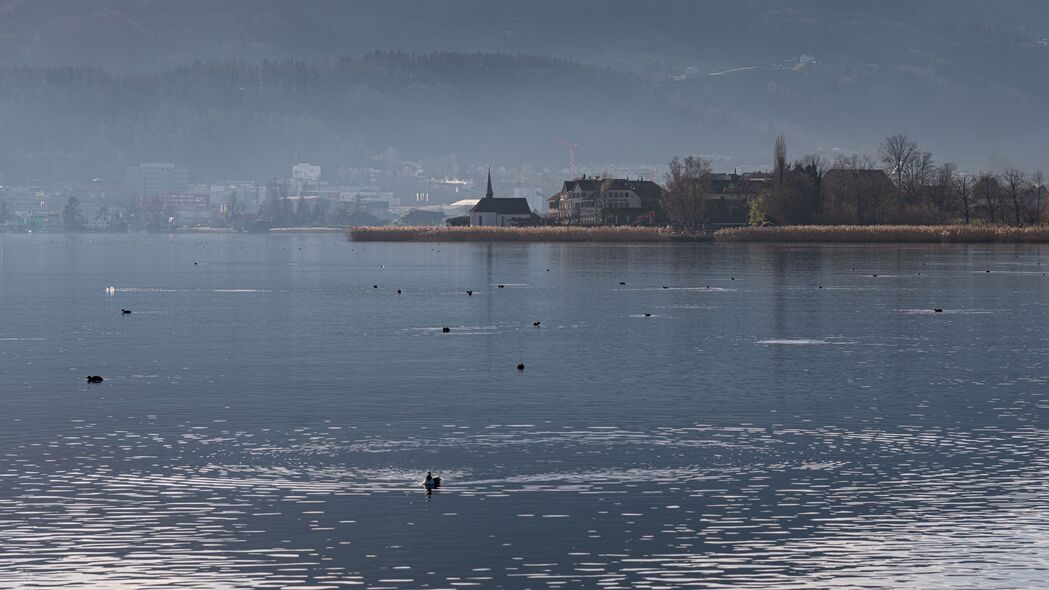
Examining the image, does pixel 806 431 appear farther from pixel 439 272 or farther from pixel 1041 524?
pixel 439 272

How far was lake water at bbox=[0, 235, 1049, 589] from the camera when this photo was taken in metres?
27.5

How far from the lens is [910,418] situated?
147ft

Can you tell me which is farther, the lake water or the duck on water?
the duck on water

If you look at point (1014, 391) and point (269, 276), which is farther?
point (269, 276)

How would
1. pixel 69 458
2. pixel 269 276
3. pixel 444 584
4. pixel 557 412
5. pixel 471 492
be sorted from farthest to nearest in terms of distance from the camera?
pixel 269 276 → pixel 557 412 → pixel 69 458 → pixel 471 492 → pixel 444 584

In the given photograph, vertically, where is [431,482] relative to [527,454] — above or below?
above

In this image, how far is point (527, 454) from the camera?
3822 cm

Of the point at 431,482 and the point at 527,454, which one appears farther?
the point at 527,454

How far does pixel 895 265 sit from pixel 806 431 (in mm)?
131782

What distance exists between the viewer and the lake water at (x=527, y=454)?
27.5 metres

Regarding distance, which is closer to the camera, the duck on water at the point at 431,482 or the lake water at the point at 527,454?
the lake water at the point at 527,454

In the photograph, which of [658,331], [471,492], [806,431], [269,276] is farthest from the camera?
[269,276]

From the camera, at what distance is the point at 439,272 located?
16375cm

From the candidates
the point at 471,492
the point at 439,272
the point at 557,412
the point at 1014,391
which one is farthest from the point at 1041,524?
the point at 439,272
